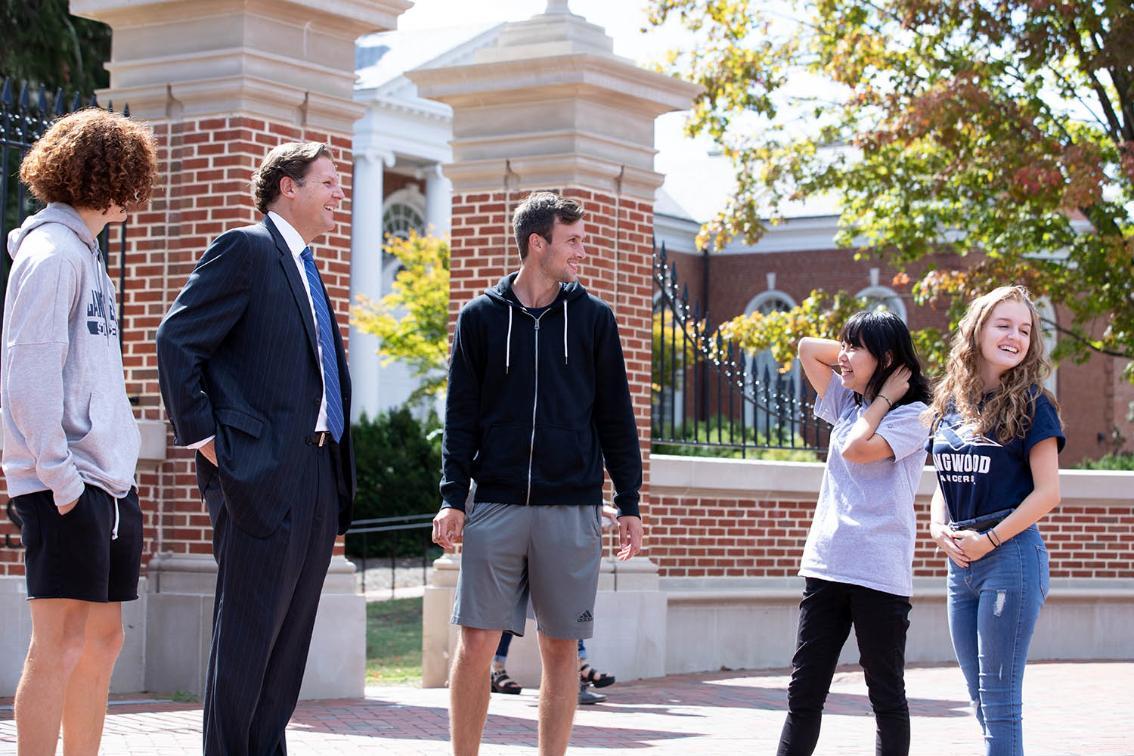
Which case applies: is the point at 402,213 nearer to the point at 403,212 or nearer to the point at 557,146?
the point at 403,212

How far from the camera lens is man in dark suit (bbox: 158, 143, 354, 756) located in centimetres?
448

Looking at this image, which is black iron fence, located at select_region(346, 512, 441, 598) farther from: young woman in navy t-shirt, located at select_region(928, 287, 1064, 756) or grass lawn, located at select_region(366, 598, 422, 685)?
young woman in navy t-shirt, located at select_region(928, 287, 1064, 756)

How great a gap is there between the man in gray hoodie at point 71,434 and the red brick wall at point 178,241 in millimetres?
3508

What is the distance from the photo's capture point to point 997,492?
5.15m

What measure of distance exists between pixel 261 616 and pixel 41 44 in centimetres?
1496

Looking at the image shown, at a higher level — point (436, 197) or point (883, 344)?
point (436, 197)

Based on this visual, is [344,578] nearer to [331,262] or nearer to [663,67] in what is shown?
[331,262]

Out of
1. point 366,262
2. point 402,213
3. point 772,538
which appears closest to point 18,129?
point 772,538

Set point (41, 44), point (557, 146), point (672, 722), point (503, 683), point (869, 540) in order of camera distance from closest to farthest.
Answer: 1. point (869, 540)
2. point (672, 722)
3. point (503, 683)
4. point (557, 146)
5. point (41, 44)

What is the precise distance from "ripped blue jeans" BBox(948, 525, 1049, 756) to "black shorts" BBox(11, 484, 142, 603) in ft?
8.53

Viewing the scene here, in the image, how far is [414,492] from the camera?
2275 cm

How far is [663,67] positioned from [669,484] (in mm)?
9147

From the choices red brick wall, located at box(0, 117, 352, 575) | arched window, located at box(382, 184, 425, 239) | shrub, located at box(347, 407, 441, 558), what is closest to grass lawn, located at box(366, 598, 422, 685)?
red brick wall, located at box(0, 117, 352, 575)

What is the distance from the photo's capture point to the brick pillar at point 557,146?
9.70 m
